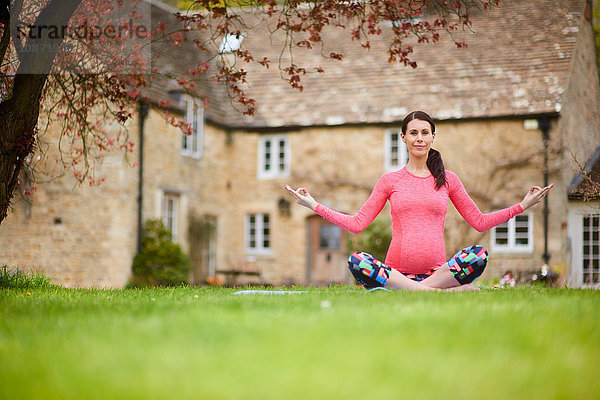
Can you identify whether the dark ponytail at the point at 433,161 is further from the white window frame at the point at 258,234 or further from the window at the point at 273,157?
the white window frame at the point at 258,234

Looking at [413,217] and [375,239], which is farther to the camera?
[375,239]

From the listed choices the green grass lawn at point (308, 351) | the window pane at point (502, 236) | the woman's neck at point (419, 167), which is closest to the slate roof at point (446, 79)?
the window pane at point (502, 236)

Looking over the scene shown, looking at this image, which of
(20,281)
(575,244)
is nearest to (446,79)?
(575,244)

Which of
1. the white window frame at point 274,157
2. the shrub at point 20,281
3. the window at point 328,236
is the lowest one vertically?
the shrub at point 20,281

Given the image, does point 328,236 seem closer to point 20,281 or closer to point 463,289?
point 20,281

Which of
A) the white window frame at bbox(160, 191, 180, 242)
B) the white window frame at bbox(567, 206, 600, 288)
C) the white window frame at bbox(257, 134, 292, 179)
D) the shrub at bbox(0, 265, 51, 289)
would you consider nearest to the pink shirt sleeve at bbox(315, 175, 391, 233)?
the shrub at bbox(0, 265, 51, 289)

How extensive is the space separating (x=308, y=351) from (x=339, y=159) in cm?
1972

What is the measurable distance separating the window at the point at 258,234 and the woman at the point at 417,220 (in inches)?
660

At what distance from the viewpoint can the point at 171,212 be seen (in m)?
22.2

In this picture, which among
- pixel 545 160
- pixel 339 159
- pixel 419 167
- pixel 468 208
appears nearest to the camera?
pixel 419 167

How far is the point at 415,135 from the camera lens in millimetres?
7691

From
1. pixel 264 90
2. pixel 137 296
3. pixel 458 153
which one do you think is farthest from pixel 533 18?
pixel 137 296

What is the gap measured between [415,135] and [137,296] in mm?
3241

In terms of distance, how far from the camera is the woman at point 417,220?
24.7ft
